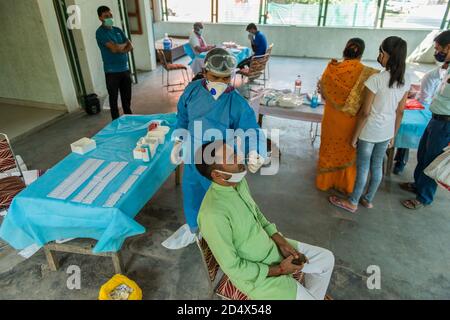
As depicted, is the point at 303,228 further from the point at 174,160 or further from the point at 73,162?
the point at 73,162

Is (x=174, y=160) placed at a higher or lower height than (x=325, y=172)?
higher

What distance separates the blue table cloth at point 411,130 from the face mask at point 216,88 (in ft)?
6.22

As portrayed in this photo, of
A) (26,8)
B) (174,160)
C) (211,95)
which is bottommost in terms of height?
(174,160)

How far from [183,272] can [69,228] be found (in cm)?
82

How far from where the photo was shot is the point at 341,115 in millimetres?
2668

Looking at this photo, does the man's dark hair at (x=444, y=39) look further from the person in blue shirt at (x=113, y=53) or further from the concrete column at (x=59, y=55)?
the concrete column at (x=59, y=55)

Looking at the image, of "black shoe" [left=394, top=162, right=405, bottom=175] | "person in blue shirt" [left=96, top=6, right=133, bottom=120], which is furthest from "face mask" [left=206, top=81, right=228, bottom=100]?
"person in blue shirt" [left=96, top=6, right=133, bottom=120]

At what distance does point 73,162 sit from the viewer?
7.36 feet

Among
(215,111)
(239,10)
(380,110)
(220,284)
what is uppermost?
(239,10)

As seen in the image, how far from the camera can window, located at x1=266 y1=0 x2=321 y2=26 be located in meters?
8.29

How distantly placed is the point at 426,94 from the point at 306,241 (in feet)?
6.73

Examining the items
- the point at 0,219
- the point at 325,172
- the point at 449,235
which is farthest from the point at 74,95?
the point at 449,235

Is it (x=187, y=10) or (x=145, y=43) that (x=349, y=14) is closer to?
(x=187, y=10)

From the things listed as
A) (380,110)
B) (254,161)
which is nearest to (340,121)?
(380,110)
